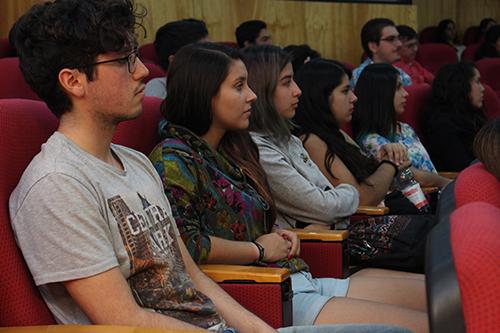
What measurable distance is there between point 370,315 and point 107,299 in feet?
2.68

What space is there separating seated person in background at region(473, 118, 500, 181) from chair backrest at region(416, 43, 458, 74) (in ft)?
18.3

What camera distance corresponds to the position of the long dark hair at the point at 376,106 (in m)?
3.80

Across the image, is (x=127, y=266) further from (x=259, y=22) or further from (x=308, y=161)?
(x=259, y=22)

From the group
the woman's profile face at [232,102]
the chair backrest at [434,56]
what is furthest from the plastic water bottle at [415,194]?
the chair backrest at [434,56]

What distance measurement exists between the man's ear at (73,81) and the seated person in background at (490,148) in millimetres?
868

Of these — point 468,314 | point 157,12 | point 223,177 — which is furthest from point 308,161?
point 157,12

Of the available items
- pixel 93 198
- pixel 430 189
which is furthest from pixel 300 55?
pixel 93 198

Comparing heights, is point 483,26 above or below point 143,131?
below

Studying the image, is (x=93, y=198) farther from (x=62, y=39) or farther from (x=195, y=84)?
(x=195, y=84)

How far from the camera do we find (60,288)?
5.32 feet

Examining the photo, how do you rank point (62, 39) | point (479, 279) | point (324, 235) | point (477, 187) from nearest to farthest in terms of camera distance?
point (479, 279)
point (62, 39)
point (477, 187)
point (324, 235)

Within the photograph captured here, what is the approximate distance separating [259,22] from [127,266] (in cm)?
394

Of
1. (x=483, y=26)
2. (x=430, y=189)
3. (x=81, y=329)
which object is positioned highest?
(x=81, y=329)

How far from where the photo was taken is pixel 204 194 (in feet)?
7.26
